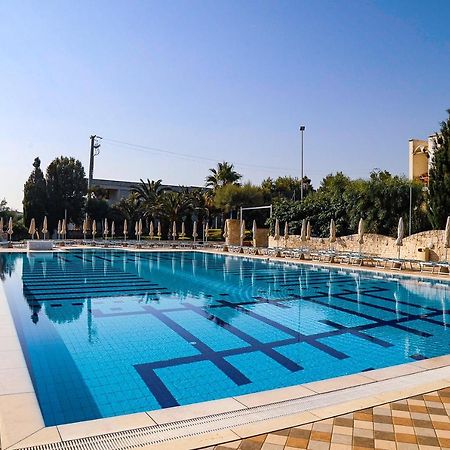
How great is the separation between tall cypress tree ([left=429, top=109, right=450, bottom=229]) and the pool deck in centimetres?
1690

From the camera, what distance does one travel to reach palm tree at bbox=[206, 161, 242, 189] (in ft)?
147

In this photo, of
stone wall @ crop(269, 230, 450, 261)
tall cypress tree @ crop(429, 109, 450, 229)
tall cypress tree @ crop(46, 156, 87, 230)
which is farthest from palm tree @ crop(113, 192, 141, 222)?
tall cypress tree @ crop(429, 109, 450, 229)

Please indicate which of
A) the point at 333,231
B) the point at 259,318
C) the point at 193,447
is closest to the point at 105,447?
the point at 193,447

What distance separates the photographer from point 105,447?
3.40m

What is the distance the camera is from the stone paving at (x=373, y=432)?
3.35 metres

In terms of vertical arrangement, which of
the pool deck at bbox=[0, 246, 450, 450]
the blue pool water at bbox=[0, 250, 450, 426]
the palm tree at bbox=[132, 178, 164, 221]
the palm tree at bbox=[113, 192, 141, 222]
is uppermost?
the palm tree at bbox=[132, 178, 164, 221]

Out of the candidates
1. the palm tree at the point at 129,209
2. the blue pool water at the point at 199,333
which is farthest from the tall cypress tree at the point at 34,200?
the blue pool water at the point at 199,333

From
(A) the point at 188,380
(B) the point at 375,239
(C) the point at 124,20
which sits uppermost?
(C) the point at 124,20

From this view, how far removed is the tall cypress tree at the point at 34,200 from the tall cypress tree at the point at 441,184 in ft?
104

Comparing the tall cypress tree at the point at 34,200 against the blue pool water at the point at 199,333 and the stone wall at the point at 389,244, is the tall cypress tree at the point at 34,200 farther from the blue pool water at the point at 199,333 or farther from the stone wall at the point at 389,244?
the blue pool water at the point at 199,333

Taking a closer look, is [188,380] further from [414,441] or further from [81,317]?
[81,317]

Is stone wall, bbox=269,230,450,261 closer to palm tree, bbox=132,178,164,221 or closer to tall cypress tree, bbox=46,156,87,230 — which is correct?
palm tree, bbox=132,178,164,221

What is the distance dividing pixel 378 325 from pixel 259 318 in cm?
242

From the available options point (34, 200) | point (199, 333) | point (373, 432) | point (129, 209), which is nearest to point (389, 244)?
point (199, 333)
